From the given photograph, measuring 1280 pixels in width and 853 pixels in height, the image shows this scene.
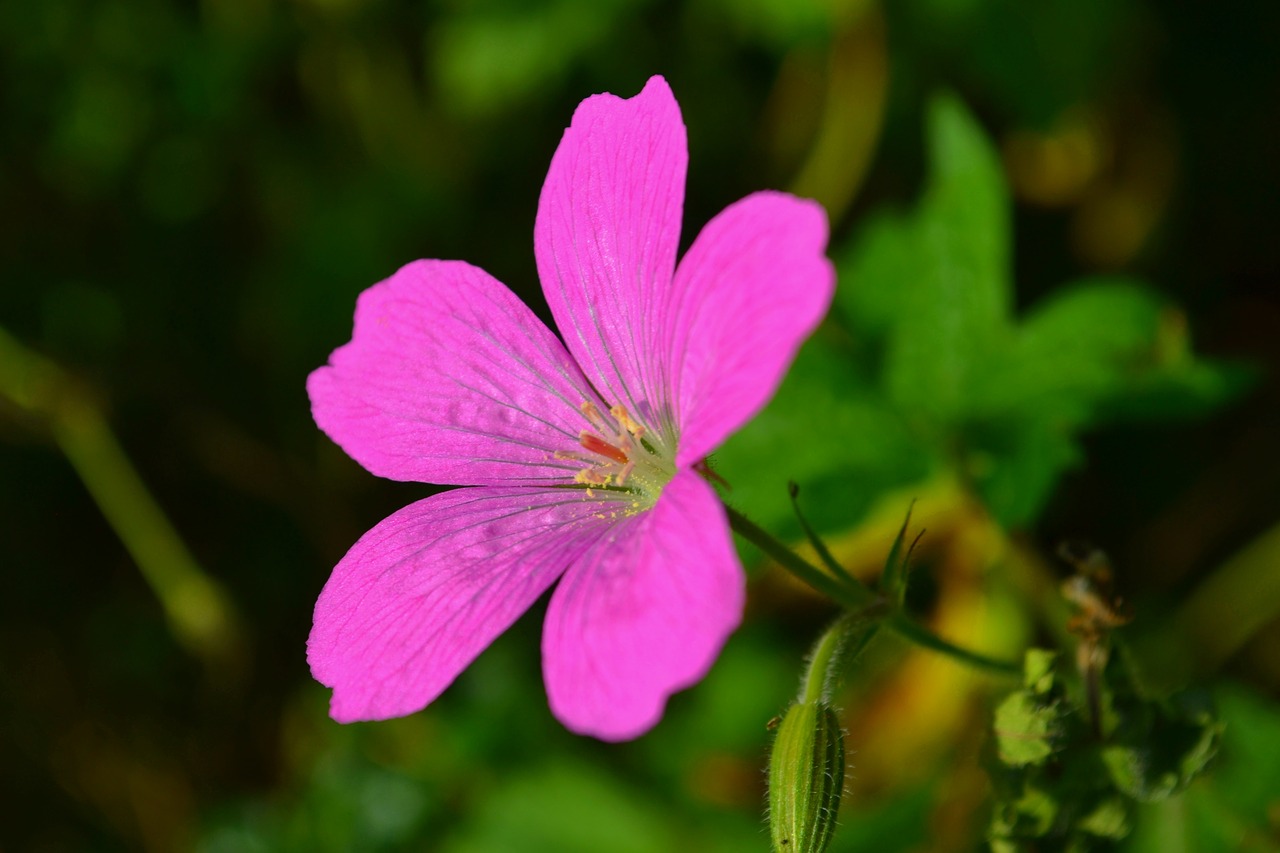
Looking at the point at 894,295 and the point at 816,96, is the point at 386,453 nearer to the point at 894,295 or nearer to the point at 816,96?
the point at 894,295

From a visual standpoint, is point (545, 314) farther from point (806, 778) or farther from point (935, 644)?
point (806, 778)

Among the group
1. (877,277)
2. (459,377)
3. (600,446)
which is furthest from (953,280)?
(459,377)

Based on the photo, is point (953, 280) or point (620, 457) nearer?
point (620, 457)

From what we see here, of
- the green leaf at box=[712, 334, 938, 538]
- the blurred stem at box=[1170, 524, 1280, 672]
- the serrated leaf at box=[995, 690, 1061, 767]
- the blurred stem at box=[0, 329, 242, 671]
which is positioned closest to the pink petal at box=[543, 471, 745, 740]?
the serrated leaf at box=[995, 690, 1061, 767]

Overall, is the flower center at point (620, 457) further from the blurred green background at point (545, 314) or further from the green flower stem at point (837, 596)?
the blurred green background at point (545, 314)

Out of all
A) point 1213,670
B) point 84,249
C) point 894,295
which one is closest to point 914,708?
point 1213,670

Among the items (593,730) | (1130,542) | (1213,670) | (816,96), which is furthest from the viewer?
(816,96)
